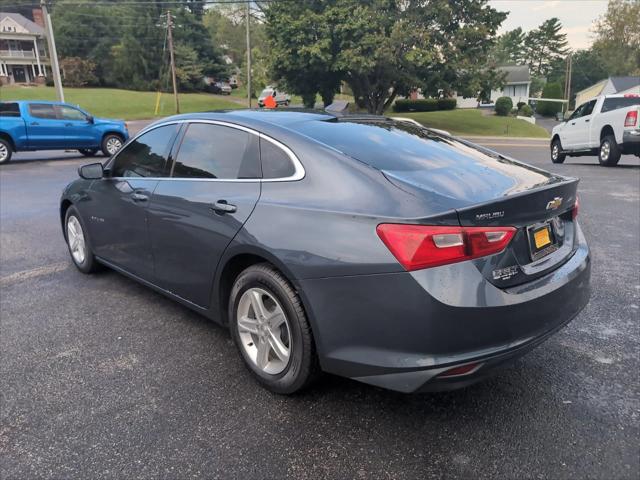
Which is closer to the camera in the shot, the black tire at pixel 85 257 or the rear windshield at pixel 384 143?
the rear windshield at pixel 384 143

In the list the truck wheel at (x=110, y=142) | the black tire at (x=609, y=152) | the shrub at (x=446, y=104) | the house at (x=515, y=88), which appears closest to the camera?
the black tire at (x=609, y=152)

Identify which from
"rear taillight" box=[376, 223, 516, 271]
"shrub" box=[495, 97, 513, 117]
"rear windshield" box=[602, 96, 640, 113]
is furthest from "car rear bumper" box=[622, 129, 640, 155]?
"shrub" box=[495, 97, 513, 117]

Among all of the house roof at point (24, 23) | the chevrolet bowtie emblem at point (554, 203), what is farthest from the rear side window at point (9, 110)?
the house roof at point (24, 23)

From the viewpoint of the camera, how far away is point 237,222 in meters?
2.94

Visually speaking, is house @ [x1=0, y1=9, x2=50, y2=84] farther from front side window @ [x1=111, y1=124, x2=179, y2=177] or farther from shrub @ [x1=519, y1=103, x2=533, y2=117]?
front side window @ [x1=111, y1=124, x2=179, y2=177]

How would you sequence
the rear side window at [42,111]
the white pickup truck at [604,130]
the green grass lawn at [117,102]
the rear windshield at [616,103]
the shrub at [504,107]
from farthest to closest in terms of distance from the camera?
the shrub at [504,107] → the green grass lawn at [117,102] → the rear side window at [42,111] → the rear windshield at [616,103] → the white pickup truck at [604,130]

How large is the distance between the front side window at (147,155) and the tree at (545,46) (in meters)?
116

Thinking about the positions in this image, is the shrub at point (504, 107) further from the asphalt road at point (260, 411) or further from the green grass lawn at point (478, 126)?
the asphalt road at point (260, 411)

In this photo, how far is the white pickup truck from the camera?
39.9 ft

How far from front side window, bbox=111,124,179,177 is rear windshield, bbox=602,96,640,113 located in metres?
12.8

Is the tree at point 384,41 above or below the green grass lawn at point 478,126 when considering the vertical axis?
above

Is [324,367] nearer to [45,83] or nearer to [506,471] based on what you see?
[506,471]

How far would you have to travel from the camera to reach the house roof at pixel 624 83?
165 ft

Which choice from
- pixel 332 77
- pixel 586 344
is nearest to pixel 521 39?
pixel 332 77
